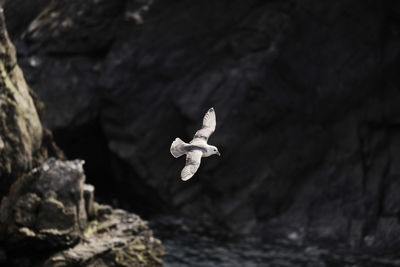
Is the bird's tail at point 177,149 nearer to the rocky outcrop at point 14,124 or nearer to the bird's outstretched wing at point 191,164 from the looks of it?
the bird's outstretched wing at point 191,164

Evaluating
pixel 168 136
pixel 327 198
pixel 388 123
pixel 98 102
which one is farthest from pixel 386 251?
pixel 98 102

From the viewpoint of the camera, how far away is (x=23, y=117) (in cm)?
2922

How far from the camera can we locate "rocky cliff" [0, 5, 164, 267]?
2769 cm

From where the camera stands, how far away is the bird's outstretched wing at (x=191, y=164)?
61.3 feet

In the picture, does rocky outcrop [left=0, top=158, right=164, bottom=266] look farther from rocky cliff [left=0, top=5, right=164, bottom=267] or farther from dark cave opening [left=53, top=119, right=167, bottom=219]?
dark cave opening [left=53, top=119, right=167, bottom=219]

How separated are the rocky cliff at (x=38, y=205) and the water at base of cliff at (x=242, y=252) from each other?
5520 mm

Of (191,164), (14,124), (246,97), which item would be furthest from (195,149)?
(246,97)

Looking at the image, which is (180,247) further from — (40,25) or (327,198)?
(40,25)

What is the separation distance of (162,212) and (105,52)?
432 inches

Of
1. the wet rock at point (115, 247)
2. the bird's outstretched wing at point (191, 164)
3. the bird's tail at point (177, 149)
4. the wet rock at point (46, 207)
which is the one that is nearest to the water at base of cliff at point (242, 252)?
the wet rock at point (115, 247)

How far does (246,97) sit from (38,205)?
648 inches

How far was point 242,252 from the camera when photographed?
36469mm

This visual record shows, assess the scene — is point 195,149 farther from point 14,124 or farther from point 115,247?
point 14,124

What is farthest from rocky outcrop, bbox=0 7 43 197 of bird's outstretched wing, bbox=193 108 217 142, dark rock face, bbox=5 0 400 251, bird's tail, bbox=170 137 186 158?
dark rock face, bbox=5 0 400 251
